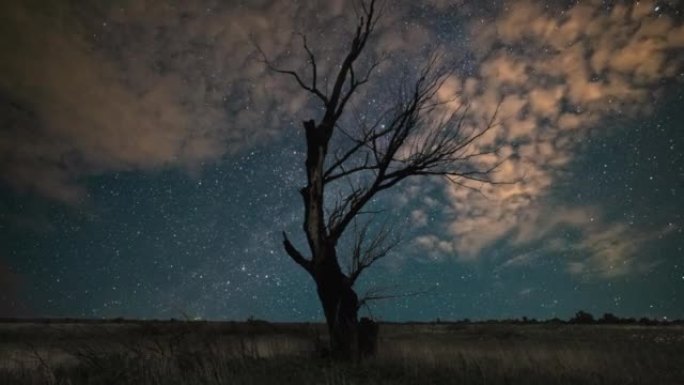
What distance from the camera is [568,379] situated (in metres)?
7.96

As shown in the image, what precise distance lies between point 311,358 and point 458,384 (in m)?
3.46

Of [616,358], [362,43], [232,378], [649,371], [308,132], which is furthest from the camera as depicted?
[362,43]

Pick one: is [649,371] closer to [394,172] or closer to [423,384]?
[423,384]

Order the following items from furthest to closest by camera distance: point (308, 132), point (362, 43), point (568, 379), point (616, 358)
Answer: point (362, 43), point (308, 132), point (616, 358), point (568, 379)

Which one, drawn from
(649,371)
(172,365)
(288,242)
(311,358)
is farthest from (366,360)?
(649,371)

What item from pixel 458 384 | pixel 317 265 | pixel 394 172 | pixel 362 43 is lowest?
pixel 458 384

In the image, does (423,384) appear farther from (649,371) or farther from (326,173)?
(326,173)

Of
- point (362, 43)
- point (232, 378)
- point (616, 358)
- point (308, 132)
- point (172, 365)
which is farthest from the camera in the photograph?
point (362, 43)

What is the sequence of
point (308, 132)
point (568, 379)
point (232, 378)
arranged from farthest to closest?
point (308, 132)
point (568, 379)
point (232, 378)

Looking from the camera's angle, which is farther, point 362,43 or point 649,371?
point 362,43

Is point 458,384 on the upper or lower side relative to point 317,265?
lower

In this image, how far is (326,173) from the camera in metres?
12.9

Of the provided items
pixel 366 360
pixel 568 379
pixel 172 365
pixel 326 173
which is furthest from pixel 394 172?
pixel 172 365

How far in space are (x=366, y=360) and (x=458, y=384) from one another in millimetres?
3095
